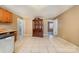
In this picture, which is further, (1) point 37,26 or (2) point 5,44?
(1) point 37,26

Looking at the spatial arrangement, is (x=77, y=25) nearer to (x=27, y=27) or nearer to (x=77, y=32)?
(x=77, y=32)

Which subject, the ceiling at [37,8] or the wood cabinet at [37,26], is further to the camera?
the wood cabinet at [37,26]

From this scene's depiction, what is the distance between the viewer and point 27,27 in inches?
485

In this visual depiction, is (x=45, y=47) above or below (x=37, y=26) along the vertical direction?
below

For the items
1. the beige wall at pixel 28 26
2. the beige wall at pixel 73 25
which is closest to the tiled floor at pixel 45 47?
the beige wall at pixel 73 25

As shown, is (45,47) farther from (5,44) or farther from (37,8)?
(5,44)

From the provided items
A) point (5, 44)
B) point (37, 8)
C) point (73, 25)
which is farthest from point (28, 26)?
point (5, 44)

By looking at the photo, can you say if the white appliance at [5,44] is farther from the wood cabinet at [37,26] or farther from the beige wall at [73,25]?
the wood cabinet at [37,26]

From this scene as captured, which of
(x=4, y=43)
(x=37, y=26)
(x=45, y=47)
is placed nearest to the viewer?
(x=4, y=43)

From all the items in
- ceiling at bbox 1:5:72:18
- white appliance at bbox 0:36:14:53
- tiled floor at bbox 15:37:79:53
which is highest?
ceiling at bbox 1:5:72:18

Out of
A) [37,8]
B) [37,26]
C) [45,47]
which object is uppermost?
[37,8]

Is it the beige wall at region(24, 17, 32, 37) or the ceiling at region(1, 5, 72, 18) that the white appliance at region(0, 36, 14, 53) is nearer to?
the ceiling at region(1, 5, 72, 18)

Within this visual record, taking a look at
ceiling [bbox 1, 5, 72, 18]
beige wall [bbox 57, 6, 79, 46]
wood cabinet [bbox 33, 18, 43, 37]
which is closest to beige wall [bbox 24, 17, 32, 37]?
wood cabinet [bbox 33, 18, 43, 37]

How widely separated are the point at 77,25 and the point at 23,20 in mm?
7346
